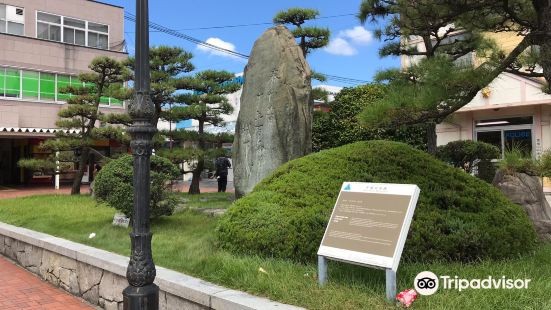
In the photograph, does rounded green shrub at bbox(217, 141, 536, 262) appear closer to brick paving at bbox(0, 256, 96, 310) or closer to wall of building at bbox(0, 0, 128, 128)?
brick paving at bbox(0, 256, 96, 310)

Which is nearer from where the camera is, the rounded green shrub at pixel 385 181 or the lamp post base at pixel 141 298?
the lamp post base at pixel 141 298

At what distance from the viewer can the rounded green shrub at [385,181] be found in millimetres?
4914

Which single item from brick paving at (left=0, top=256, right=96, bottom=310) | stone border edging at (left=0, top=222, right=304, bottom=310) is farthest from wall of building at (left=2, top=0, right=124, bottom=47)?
stone border edging at (left=0, top=222, right=304, bottom=310)

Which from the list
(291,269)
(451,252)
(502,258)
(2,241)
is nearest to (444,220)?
(451,252)

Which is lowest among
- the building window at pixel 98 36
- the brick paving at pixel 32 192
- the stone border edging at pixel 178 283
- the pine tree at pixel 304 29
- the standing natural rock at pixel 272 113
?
the brick paving at pixel 32 192

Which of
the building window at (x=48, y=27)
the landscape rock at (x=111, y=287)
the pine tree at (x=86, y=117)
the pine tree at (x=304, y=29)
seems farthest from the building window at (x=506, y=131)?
the building window at (x=48, y=27)

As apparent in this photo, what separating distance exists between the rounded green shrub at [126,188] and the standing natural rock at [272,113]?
1.28m

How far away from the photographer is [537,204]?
677cm

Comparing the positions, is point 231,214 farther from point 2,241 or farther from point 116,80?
point 116,80

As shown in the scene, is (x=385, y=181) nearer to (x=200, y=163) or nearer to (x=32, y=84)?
(x=200, y=163)

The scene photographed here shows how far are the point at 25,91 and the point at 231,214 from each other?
2379cm

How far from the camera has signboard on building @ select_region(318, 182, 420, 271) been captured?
12.7 ft

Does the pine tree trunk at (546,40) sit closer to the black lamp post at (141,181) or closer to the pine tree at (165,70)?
the black lamp post at (141,181)

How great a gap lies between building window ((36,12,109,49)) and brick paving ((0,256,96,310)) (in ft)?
74.3
